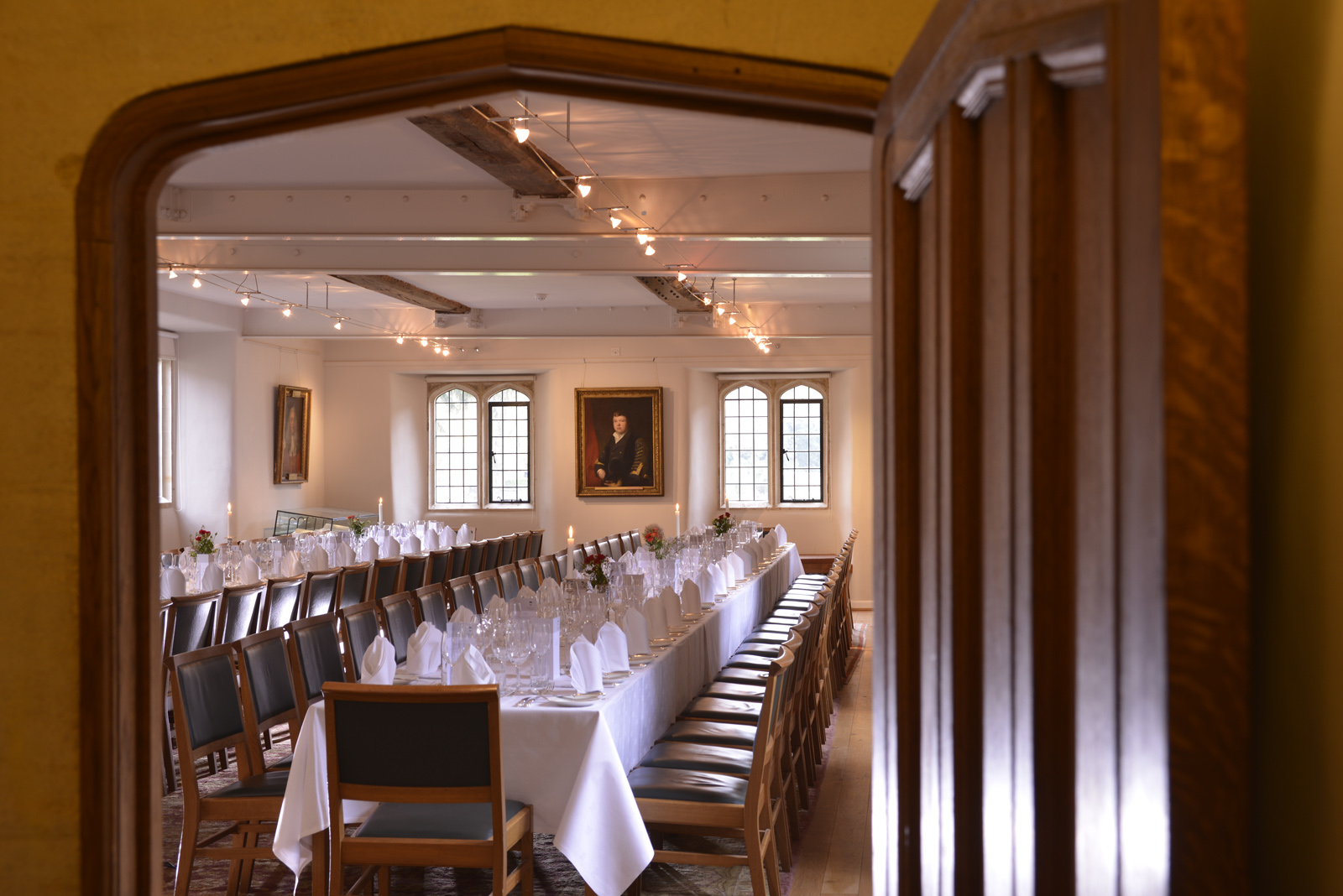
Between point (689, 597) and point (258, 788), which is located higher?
point (689, 597)

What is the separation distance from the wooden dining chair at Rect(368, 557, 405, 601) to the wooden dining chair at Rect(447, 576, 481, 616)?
166cm

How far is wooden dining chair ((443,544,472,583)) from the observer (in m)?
9.59

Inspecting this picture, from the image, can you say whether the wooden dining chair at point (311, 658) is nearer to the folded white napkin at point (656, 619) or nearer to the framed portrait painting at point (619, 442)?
the folded white napkin at point (656, 619)

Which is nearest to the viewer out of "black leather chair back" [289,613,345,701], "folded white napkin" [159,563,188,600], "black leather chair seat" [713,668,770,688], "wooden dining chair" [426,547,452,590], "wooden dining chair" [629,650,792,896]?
"wooden dining chair" [629,650,792,896]

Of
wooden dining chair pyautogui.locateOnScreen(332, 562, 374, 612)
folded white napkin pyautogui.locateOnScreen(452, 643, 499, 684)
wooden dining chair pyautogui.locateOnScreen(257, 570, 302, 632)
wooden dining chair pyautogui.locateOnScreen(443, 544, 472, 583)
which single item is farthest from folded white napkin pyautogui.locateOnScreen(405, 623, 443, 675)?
wooden dining chair pyautogui.locateOnScreen(443, 544, 472, 583)

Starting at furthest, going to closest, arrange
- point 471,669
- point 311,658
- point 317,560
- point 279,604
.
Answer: point 317,560, point 279,604, point 311,658, point 471,669

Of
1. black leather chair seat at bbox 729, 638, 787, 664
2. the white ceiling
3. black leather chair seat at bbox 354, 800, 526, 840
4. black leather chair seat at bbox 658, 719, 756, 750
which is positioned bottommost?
black leather chair seat at bbox 729, 638, 787, 664

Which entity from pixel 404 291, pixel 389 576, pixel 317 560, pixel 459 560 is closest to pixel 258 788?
pixel 389 576

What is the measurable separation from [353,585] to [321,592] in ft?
1.46

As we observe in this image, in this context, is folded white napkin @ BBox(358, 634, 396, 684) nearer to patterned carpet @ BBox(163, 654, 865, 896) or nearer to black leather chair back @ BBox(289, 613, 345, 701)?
black leather chair back @ BBox(289, 613, 345, 701)

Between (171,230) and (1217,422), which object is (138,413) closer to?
(1217,422)

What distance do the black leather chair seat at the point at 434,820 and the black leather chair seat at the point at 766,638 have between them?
3.82 meters

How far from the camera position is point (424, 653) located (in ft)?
14.5

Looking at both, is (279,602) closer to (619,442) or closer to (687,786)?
(687,786)
